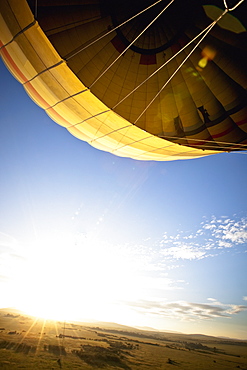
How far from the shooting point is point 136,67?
691 centimetres

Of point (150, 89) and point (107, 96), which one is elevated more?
point (150, 89)

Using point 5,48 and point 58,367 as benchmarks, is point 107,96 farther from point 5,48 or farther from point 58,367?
point 58,367

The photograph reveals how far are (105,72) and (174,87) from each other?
2364 millimetres

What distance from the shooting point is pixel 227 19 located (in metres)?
5.86

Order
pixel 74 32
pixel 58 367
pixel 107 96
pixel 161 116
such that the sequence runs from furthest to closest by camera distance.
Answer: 1. pixel 58 367
2. pixel 161 116
3. pixel 107 96
4. pixel 74 32

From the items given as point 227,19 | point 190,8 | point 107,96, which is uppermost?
point 190,8

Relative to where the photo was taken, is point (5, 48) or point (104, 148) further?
point (104, 148)

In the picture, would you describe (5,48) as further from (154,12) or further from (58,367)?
(58,367)

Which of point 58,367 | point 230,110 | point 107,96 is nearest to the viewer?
point 107,96

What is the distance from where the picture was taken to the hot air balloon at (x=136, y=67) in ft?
18.0

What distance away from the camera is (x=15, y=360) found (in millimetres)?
11391

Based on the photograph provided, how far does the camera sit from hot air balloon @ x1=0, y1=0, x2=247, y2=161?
5480 millimetres

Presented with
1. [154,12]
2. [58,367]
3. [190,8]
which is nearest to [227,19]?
[190,8]

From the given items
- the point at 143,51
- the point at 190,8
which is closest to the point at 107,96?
the point at 143,51
